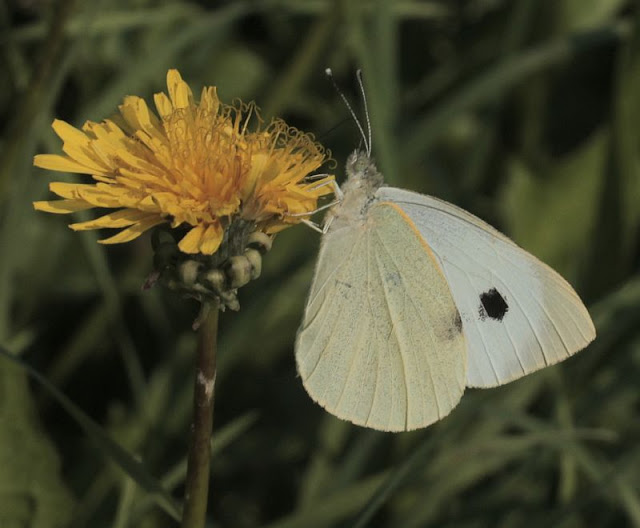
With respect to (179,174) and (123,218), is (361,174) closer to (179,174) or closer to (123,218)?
(179,174)

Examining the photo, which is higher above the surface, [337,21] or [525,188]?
[337,21]

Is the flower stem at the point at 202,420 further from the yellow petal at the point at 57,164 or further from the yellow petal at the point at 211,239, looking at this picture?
the yellow petal at the point at 57,164

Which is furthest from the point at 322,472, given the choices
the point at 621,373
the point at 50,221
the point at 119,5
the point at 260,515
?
the point at 119,5

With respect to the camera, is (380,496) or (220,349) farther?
(220,349)

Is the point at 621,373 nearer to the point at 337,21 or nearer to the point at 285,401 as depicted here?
the point at 285,401

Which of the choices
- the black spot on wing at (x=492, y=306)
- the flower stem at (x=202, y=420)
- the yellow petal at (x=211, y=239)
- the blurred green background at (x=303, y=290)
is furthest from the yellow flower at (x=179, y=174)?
the black spot on wing at (x=492, y=306)

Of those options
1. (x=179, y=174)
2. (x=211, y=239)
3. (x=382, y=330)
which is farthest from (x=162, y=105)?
(x=382, y=330)
